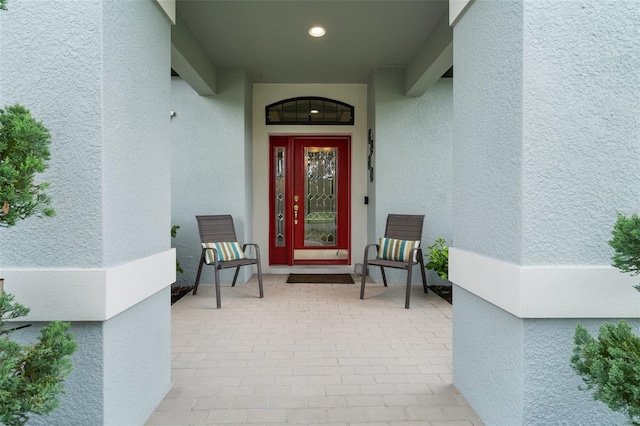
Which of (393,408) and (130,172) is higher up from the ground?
(130,172)

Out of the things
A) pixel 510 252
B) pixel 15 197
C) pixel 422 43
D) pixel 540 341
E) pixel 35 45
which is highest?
pixel 422 43

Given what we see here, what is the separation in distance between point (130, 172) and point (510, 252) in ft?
5.56

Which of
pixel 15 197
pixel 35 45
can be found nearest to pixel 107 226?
pixel 15 197

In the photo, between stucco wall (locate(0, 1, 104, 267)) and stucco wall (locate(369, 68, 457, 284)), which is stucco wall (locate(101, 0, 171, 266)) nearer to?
stucco wall (locate(0, 1, 104, 267))

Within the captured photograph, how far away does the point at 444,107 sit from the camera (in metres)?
5.41

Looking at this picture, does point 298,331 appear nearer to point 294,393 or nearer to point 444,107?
point 294,393

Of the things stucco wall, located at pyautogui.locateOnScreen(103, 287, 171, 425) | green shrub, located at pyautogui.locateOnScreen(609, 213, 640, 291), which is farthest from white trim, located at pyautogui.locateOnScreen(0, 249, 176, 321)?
green shrub, located at pyautogui.locateOnScreen(609, 213, 640, 291)

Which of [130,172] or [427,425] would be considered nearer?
[130,172]

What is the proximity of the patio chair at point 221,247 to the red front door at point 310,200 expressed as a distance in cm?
129

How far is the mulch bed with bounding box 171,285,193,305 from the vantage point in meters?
4.65

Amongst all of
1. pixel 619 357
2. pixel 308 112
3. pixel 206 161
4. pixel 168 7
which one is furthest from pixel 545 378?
pixel 308 112

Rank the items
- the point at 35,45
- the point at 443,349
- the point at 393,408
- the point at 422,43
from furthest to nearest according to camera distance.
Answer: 1. the point at 422,43
2. the point at 443,349
3. the point at 393,408
4. the point at 35,45

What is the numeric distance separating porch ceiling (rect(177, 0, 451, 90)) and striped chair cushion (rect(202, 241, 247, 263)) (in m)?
2.26

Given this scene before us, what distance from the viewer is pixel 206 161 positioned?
5.32m
